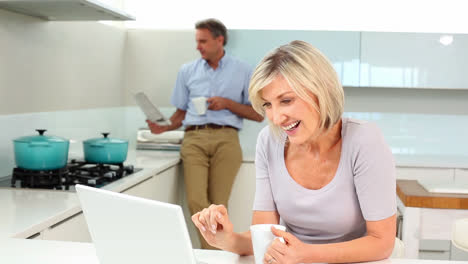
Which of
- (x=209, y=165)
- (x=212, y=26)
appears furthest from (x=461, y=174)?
(x=212, y=26)

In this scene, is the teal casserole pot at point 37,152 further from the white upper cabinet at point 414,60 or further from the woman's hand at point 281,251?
the white upper cabinet at point 414,60

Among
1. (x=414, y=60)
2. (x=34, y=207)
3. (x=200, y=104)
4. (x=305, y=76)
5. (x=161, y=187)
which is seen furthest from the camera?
(x=414, y=60)

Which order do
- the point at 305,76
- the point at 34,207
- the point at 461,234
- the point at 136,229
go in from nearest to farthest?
the point at 136,229 < the point at 305,76 < the point at 461,234 < the point at 34,207

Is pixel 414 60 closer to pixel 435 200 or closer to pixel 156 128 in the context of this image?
pixel 435 200

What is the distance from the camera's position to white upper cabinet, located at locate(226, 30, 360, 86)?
387cm

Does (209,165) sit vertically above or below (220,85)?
below

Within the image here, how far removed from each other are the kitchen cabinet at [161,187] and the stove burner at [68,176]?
0.36 ft

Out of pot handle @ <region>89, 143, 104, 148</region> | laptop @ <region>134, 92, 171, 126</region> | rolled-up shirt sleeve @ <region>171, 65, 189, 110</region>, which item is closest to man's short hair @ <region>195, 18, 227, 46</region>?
rolled-up shirt sleeve @ <region>171, 65, 189, 110</region>

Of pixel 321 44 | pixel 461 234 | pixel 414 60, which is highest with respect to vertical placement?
pixel 321 44

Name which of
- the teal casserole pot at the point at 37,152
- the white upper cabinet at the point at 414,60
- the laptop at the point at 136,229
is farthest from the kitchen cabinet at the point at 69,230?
the white upper cabinet at the point at 414,60

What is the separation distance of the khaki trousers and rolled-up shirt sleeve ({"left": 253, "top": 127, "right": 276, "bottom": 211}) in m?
1.86

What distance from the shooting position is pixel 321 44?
154 inches

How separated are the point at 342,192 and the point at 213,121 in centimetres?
210

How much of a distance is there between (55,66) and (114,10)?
2.23 ft
